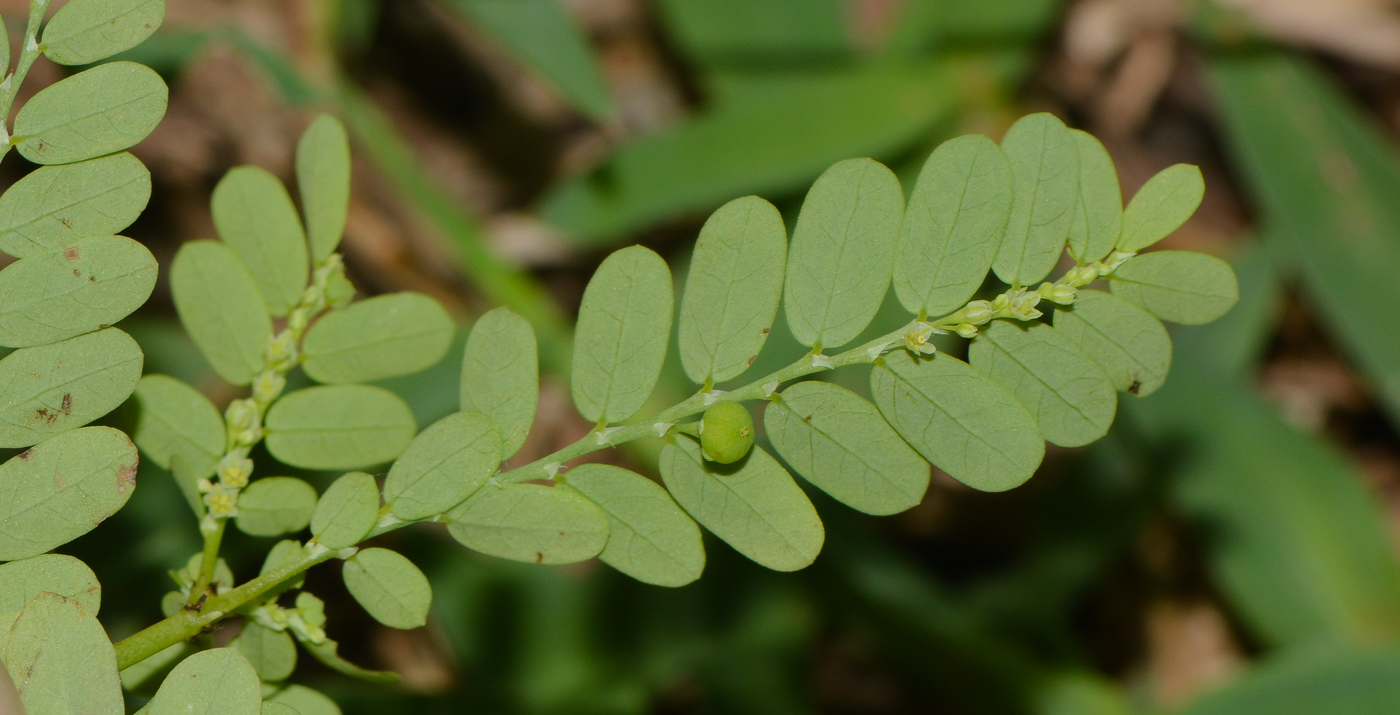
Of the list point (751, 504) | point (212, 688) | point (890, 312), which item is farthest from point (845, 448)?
point (890, 312)

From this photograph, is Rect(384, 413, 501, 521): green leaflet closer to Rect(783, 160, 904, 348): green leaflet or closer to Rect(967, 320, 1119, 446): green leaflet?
Rect(783, 160, 904, 348): green leaflet

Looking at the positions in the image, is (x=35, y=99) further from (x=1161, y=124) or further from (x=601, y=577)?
(x=1161, y=124)

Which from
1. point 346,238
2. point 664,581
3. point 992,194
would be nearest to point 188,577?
point 664,581

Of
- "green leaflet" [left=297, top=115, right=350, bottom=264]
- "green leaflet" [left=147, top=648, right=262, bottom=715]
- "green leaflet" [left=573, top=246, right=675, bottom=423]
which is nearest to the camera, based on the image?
"green leaflet" [left=147, top=648, right=262, bottom=715]

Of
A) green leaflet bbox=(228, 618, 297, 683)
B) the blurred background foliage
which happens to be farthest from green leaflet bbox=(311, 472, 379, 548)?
the blurred background foliage

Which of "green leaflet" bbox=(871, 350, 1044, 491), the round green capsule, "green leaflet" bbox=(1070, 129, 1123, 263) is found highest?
"green leaflet" bbox=(1070, 129, 1123, 263)

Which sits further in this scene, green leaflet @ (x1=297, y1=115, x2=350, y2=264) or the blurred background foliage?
the blurred background foliage
